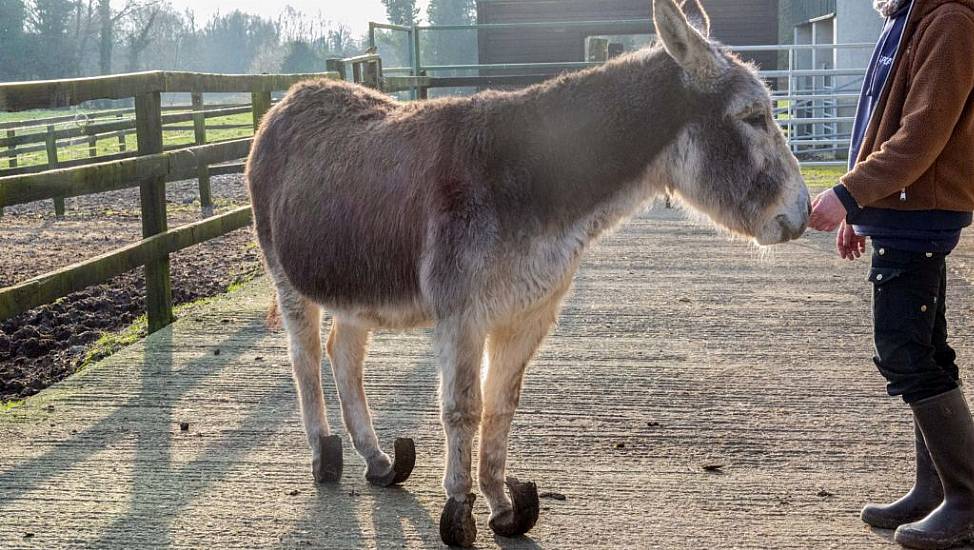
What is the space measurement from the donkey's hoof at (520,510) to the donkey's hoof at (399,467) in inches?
23.3

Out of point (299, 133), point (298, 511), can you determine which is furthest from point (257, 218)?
point (298, 511)

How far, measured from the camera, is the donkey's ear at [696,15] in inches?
150

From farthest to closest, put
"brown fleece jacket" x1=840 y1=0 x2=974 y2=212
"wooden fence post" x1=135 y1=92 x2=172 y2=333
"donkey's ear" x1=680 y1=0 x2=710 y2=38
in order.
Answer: "wooden fence post" x1=135 y1=92 x2=172 y2=333 → "donkey's ear" x1=680 y1=0 x2=710 y2=38 → "brown fleece jacket" x1=840 y1=0 x2=974 y2=212

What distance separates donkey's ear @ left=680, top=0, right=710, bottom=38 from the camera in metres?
3.82

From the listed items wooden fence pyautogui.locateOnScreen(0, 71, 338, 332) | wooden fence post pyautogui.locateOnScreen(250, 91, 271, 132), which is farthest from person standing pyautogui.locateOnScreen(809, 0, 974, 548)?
wooden fence post pyautogui.locateOnScreen(250, 91, 271, 132)

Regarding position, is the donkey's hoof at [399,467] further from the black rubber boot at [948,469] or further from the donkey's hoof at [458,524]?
the black rubber boot at [948,469]

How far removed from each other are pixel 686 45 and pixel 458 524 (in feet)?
5.50

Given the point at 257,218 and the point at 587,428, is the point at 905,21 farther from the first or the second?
the point at 257,218

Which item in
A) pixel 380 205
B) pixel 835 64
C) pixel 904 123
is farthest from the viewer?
pixel 835 64

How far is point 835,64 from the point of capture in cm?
2244

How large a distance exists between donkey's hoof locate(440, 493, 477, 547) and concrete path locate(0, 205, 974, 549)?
11cm

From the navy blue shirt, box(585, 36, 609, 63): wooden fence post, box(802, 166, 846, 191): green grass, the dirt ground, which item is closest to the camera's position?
the navy blue shirt

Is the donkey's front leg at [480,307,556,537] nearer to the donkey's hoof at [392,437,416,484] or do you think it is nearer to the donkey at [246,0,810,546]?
the donkey at [246,0,810,546]

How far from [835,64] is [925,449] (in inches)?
801
